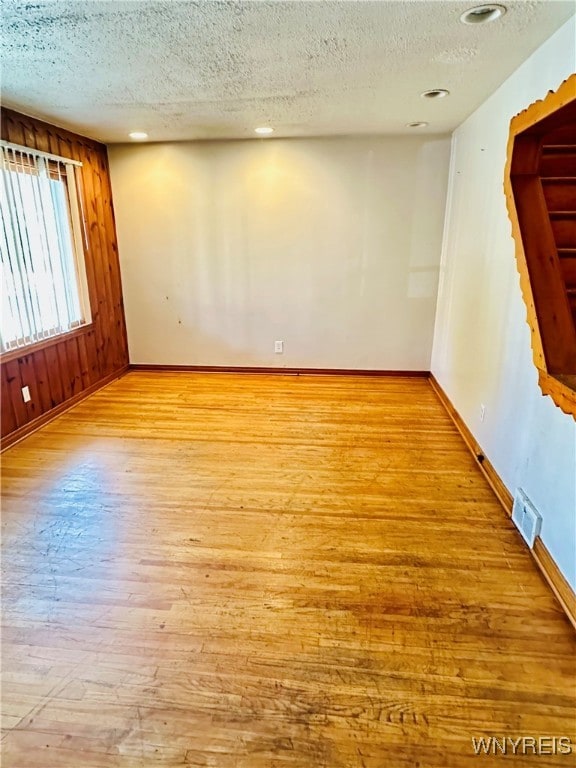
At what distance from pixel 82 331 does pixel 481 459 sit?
3.45 meters

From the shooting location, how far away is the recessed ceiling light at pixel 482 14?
1.74 metres

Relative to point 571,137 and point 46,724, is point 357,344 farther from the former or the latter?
point 46,724

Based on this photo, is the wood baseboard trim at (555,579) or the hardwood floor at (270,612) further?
the wood baseboard trim at (555,579)

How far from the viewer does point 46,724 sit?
136 centimetres

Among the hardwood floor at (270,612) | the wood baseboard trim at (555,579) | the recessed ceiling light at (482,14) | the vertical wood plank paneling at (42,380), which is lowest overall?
the hardwood floor at (270,612)

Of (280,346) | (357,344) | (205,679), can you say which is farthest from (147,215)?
(205,679)

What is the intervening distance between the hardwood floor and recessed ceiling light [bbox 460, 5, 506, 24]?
2.23 m

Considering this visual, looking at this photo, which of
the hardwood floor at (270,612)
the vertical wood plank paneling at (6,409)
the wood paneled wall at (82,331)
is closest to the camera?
the hardwood floor at (270,612)

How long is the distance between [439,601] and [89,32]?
9.19ft

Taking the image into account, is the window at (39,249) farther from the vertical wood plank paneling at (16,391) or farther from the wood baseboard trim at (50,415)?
the wood baseboard trim at (50,415)

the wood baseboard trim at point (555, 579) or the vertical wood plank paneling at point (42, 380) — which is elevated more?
the vertical wood plank paneling at point (42, 380)

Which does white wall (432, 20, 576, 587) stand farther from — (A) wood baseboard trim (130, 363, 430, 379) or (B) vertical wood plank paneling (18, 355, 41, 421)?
(B) vertical wood plank paneling (18, 355, 41, 421)

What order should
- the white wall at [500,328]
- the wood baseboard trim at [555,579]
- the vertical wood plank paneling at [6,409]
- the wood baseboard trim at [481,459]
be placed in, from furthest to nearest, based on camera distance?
1. the vertical wood plank paneling at [6,409]
2. the wood baseboard trim at [481,459]
3. the white wall at [500,328]
4. the wood baseboard trim at [555,579]

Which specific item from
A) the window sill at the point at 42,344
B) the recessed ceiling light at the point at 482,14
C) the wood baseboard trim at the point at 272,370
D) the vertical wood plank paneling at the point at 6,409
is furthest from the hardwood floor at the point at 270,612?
the recessed ceiling light at the point at 482,14
